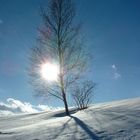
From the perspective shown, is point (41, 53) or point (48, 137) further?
point (41, 53)

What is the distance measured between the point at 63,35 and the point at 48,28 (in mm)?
1096

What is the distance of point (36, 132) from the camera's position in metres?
8.98

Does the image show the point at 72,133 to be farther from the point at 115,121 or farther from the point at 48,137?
the point at 115,121

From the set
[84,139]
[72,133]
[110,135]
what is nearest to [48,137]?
[72,133]

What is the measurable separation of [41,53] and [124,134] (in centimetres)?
1149

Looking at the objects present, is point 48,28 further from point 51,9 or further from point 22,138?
point 22,138

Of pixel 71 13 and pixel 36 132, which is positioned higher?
pixel 71 13

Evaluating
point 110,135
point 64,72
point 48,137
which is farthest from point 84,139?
point 64,72

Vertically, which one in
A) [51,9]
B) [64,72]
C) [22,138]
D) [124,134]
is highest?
[51,9]

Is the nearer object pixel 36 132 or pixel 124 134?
pixel 124 134

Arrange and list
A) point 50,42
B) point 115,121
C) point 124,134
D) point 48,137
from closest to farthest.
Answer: point 124,134 → point 48,137 → point 115,121 → point 50,42

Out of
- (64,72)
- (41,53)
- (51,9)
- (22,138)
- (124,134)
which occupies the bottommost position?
(124,134)

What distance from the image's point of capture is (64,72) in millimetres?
17656

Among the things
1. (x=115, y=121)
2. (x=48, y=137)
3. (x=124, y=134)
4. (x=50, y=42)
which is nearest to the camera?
(x=124, y=134)
